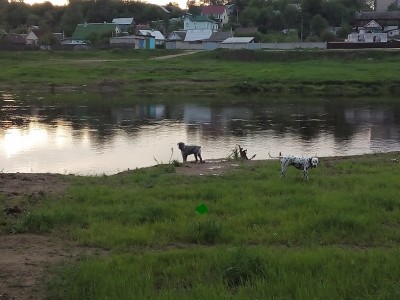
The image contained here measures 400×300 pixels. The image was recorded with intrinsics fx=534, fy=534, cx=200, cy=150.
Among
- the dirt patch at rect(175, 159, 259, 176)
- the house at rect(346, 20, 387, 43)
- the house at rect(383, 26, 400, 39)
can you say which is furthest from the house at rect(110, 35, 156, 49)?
the dirt patch at rect(175, 159, 259, 176)

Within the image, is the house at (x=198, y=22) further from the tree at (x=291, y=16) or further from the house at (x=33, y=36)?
the house at (x=33, y=36)

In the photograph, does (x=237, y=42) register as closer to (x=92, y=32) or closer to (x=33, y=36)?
(x=92, y=32)

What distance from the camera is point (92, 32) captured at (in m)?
105

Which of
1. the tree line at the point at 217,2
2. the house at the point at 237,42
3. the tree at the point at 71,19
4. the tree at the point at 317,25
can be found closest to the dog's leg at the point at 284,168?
the house at the point at 237,42

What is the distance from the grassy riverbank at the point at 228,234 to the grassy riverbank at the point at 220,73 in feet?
137

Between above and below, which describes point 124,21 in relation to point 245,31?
above

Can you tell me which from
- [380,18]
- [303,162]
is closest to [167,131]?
[303,162]

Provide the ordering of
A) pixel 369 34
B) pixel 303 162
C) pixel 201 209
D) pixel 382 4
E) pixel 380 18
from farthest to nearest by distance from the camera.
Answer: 1. pixel 382 4
2. pixel 380 18
3. pixel 369 34
4. pixel 303 162
5. pixel 201 209

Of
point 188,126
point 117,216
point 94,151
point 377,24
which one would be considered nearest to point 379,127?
point 188,126

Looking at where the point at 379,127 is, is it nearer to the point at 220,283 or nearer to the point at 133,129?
the point at 133,129

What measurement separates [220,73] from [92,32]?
50219 millimetres

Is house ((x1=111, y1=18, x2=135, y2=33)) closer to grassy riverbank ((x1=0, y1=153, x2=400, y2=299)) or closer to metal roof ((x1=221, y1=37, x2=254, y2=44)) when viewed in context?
metal roof ((x1=221, y1=37, x2=254, y2=44))

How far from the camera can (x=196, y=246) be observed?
8.50 metres

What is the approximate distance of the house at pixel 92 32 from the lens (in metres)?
102
